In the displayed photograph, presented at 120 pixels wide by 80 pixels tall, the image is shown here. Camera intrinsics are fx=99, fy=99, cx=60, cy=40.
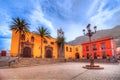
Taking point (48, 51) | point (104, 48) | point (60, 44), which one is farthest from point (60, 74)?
point (104, 48)

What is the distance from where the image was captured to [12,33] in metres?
19.9

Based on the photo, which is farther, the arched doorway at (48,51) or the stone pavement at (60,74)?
the arched doorway at (48,51)

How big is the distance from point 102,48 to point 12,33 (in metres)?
23.5

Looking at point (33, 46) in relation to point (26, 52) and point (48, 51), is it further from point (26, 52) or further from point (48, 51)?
point (48, 51)

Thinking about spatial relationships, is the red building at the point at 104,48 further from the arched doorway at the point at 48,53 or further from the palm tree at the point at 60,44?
the arched doorway at the point at 48,53

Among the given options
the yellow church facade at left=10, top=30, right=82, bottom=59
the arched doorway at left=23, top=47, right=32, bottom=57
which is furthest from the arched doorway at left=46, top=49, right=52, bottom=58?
the arched doorway at left=23, top=47, right=32, bottom=57

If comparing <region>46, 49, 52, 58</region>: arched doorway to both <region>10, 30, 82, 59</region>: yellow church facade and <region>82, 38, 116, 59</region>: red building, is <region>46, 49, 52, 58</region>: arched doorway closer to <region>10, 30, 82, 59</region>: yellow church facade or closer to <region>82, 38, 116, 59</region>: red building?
<region>10, 30, 82, 59</region>: yellow church facade

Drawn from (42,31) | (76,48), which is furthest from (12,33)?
(76,48)

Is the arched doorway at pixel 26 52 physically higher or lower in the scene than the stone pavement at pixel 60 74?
higher

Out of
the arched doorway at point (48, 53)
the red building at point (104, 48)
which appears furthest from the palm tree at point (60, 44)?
the red building at point (104, 48)

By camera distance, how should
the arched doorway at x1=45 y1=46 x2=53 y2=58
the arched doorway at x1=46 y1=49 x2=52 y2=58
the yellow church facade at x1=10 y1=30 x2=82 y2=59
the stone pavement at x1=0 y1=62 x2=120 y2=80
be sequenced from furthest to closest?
the arched doorway at x1=46 y1=49 x2=52 y2=58 < the arched doorway at x1=45 y1=46 x2=53 y2=58 < the yellow church facade at x1=10 y1=30 x2=82 y2=59 < the stone pavement at x1=0 y1=62 x2=120 y2=80

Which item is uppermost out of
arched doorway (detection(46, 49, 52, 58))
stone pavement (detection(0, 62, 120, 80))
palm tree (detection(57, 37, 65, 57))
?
palm tree (detection(57, 37, 65, 57))

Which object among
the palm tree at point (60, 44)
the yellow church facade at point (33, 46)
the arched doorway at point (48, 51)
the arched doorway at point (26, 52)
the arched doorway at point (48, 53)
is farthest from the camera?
the palm tree at point (60, 44)

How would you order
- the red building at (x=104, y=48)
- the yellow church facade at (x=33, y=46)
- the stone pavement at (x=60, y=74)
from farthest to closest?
the red building at (x=104, y=48), the yellow church facade at (x=33, y=46), the stone pavement at (x=60, y=74)
